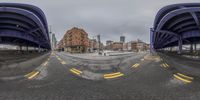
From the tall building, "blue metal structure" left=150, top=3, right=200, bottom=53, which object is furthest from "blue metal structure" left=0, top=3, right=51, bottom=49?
"blue metal structure" left=150, top=3, right=200, bottom=53

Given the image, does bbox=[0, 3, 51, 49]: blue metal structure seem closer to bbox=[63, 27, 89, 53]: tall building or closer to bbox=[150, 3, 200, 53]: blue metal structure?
bbox=[63, 27, 89, 53]: tall building

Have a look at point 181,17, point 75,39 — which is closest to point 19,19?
point 75,39

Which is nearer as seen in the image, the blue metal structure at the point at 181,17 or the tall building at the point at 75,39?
the blue metal structure at the point at 181,17

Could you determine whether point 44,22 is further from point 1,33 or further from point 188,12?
point 188,12

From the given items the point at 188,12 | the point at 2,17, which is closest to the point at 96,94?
the point at 188,12

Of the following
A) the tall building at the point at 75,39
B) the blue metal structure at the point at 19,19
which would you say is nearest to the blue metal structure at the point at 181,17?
the tall building at the point at 75,39

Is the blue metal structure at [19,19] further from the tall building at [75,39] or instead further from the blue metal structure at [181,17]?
the blue metal structure at [181,17]

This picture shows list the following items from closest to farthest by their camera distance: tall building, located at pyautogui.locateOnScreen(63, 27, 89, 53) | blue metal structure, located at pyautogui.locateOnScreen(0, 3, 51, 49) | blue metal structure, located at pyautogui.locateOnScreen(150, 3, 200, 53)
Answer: blue metal structure, located at pyautogui.locateOnScreen(150, 3, 200, 53) → blue metal structure, located at pyautogui.locateOnScreen(0, 3, 51, 49) → tall building, located at pyautogui.locateOnScreen(63, 27, 89, 53)

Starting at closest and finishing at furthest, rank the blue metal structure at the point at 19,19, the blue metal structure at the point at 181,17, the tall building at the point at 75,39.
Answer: the blue metal structure at the point at 181,17, the blue metal structure at the point at 19,19, the tall building at the point at 75,39

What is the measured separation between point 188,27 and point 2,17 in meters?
58.3

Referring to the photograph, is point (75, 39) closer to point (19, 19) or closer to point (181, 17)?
point (19, 19)

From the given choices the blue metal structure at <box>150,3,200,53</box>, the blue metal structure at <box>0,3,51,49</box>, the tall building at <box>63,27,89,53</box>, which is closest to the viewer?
the blue metal structure at <box>150,3,200,53</box>

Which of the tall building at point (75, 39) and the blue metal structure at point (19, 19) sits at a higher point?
the blue metal structure at point (19, 19)

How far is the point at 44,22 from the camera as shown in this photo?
6266 centimetres
